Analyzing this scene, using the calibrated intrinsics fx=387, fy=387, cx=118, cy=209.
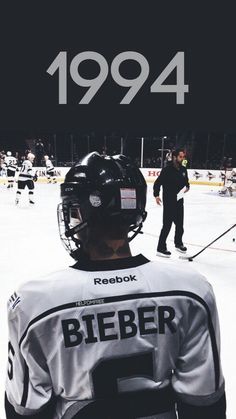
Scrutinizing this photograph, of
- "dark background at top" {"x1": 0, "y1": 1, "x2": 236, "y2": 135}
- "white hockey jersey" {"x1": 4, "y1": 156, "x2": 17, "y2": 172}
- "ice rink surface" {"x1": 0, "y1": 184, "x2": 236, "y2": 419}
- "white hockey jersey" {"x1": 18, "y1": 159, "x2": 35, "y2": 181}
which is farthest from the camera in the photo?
"dark background at top" {"x1": 0, "y1": 1, "x2": 236, "y2": 135}

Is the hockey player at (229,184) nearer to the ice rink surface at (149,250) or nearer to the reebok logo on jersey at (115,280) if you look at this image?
the ice rink surface at (149,250)

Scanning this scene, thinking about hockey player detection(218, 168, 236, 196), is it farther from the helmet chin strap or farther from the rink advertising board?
the helmet chin strap

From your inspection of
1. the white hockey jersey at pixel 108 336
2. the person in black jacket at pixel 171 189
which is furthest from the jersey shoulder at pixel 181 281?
the person in black jacket at pixel 171 189

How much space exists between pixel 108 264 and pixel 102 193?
0.54 ft

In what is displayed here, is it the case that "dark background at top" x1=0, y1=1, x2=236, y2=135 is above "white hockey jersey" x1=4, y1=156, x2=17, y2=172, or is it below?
above

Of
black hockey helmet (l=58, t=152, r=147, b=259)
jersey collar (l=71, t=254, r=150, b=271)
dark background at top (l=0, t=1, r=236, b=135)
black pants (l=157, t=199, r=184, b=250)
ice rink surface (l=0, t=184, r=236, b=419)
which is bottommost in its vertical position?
ice rink surface (l=0, t=184, r=236, b=419)

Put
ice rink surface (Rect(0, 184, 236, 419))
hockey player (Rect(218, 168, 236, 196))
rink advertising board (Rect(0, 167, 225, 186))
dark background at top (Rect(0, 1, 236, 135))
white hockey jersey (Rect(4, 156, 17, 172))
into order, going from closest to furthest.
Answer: ice rink surface (Rect(0, 184, 236, 419)) → hockey player (Rect(218, 168, 236, 196)) → white hockey jersey (Rect(4, 156, 17, 172)) → dark background at top (Rect(0, 1, 236, 135)) → rink advertising board (Rect(0, 167, 225, 186))

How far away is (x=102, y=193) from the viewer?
866mm

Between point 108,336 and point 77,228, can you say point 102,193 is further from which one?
point 108,336

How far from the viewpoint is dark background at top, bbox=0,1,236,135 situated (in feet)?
43.7

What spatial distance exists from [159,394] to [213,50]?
1502 centimetres

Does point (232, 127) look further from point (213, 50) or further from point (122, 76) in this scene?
point (122, 76)

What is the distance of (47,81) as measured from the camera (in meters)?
15.2

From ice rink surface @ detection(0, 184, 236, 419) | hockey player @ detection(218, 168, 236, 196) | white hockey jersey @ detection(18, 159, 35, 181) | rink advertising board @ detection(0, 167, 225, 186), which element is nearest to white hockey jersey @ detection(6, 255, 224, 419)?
ice rink surface @ detection(0, 184, 236, 419)
